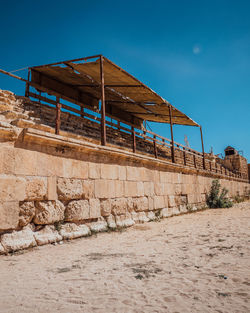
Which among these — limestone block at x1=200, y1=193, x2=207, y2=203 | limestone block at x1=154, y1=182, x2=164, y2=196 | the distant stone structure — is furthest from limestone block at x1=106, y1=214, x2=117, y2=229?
the distant stone structure

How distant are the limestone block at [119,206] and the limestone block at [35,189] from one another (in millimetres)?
2065

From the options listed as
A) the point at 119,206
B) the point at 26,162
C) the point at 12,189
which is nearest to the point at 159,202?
the point at 119,206

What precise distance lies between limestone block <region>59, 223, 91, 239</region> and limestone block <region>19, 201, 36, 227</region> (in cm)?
74

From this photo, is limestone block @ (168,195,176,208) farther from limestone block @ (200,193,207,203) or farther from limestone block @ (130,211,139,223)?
limestone block @ (200,193,207,203)

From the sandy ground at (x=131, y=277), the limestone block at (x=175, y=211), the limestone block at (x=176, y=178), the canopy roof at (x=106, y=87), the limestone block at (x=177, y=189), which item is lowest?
the sandy ground at (x=131, y=277)

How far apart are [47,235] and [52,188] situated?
0.90 metres

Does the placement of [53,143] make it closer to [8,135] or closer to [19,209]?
[8,135]

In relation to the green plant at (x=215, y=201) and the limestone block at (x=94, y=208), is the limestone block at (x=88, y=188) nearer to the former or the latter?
the limestone block at (x=94, y=208)

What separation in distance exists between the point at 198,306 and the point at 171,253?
6.00 ft

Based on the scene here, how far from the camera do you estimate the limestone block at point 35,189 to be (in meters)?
4.34

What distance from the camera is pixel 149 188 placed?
25.6 feet

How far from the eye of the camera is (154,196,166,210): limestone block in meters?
8.05

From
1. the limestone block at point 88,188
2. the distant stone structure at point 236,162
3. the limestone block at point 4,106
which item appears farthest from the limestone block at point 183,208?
Result: the distant stone structure at point 236,162

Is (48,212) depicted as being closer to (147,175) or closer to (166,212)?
(147,175)
